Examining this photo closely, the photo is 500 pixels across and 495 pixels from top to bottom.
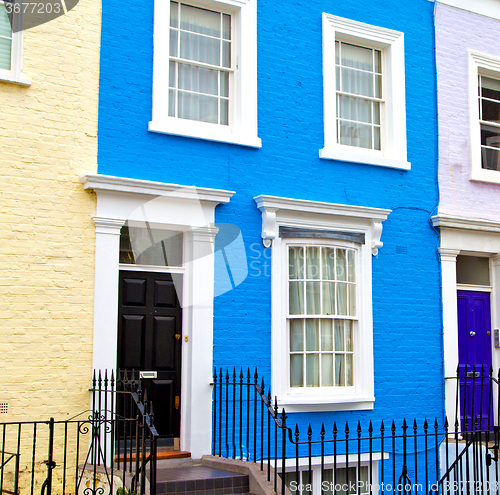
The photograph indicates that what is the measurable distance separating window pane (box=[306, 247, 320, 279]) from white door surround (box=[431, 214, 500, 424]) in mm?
2142

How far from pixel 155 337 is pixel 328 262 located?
2717 mm

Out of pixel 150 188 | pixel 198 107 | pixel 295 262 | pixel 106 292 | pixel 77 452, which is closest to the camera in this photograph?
pixel 77 452

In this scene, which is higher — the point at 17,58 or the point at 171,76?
the point at 171,76

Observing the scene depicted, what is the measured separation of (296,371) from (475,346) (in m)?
3.40

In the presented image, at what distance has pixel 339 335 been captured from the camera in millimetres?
9867

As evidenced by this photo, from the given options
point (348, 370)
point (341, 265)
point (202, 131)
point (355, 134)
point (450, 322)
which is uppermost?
point (355, 134)

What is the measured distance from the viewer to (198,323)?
348 inches

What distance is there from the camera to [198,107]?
9406 millimetres

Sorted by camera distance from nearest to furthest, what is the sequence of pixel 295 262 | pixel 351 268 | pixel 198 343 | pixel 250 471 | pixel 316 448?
pixel 250 471 < pixel 198 343 < pixel 316 448 < pixel 295 262 < pixel 351 268

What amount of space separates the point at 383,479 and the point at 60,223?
571 cm

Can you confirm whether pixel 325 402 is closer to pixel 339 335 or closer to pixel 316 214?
pixel 339 335

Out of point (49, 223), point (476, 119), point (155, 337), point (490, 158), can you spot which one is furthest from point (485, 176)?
point (49, 223)

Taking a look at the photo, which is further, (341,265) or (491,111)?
(491,111)

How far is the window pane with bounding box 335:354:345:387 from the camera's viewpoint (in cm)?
977
